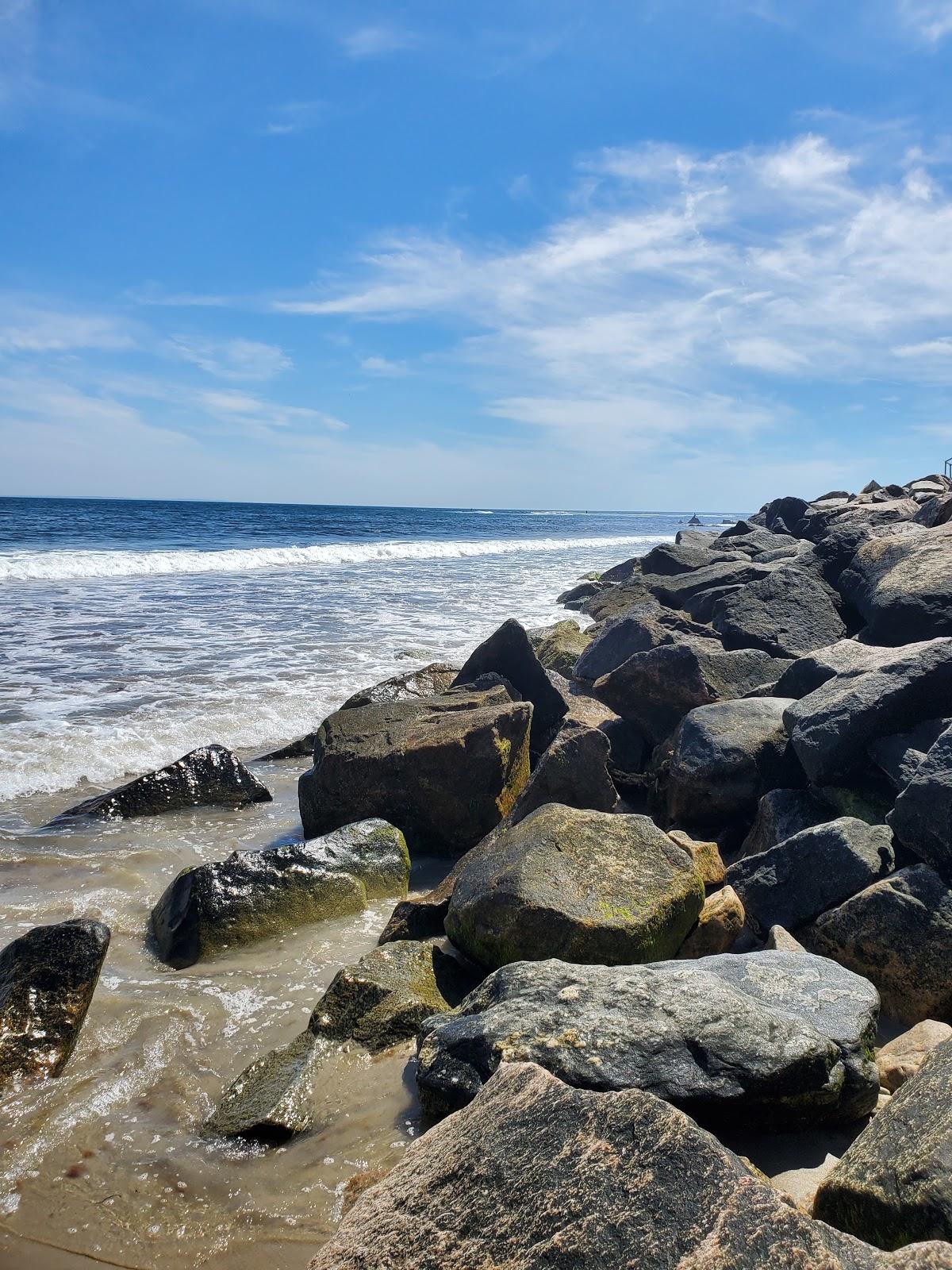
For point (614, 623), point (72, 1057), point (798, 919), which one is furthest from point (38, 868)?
point (614, 623)

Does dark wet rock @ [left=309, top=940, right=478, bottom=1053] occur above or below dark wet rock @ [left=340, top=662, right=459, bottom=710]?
below

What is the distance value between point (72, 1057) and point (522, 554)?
101 feet

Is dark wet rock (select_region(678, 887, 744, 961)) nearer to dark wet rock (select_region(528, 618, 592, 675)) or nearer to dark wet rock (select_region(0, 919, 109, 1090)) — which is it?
dark wet rock (select_region(0, 919, 109, 1090))

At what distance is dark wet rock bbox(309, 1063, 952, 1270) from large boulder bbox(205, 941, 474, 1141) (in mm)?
1054

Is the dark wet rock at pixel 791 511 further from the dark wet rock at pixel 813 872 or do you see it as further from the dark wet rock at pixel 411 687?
the dark wet rock at pixel 813 872

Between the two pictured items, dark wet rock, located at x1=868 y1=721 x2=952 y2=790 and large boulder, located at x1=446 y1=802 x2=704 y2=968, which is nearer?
large boulder, located at x1=446 y1=802 x2=704 y2=968

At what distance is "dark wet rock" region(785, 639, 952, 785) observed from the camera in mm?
3875

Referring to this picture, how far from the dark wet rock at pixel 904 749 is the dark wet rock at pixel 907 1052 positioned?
47.0 inches

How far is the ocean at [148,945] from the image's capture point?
231 centimetres

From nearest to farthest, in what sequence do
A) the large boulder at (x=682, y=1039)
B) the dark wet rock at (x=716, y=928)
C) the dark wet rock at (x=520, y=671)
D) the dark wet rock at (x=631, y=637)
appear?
the large boulder at (x=682, y=1039) < the dark wet rock at (x=716, y=928) < the dark wet rock at (x=520, y=671) < the dark wet rock at (x=631, y=637)

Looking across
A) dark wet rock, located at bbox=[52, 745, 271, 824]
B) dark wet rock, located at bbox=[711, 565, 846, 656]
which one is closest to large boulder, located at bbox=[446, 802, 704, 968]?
dark wet rock, located at bbox=[52, 745, 271, 824]

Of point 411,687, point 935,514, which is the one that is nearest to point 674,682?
point 411,687

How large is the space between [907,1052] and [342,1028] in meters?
1.83

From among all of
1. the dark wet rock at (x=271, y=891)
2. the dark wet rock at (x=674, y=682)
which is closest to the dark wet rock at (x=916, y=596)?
the dark wet rock at (x=674, y=682)
